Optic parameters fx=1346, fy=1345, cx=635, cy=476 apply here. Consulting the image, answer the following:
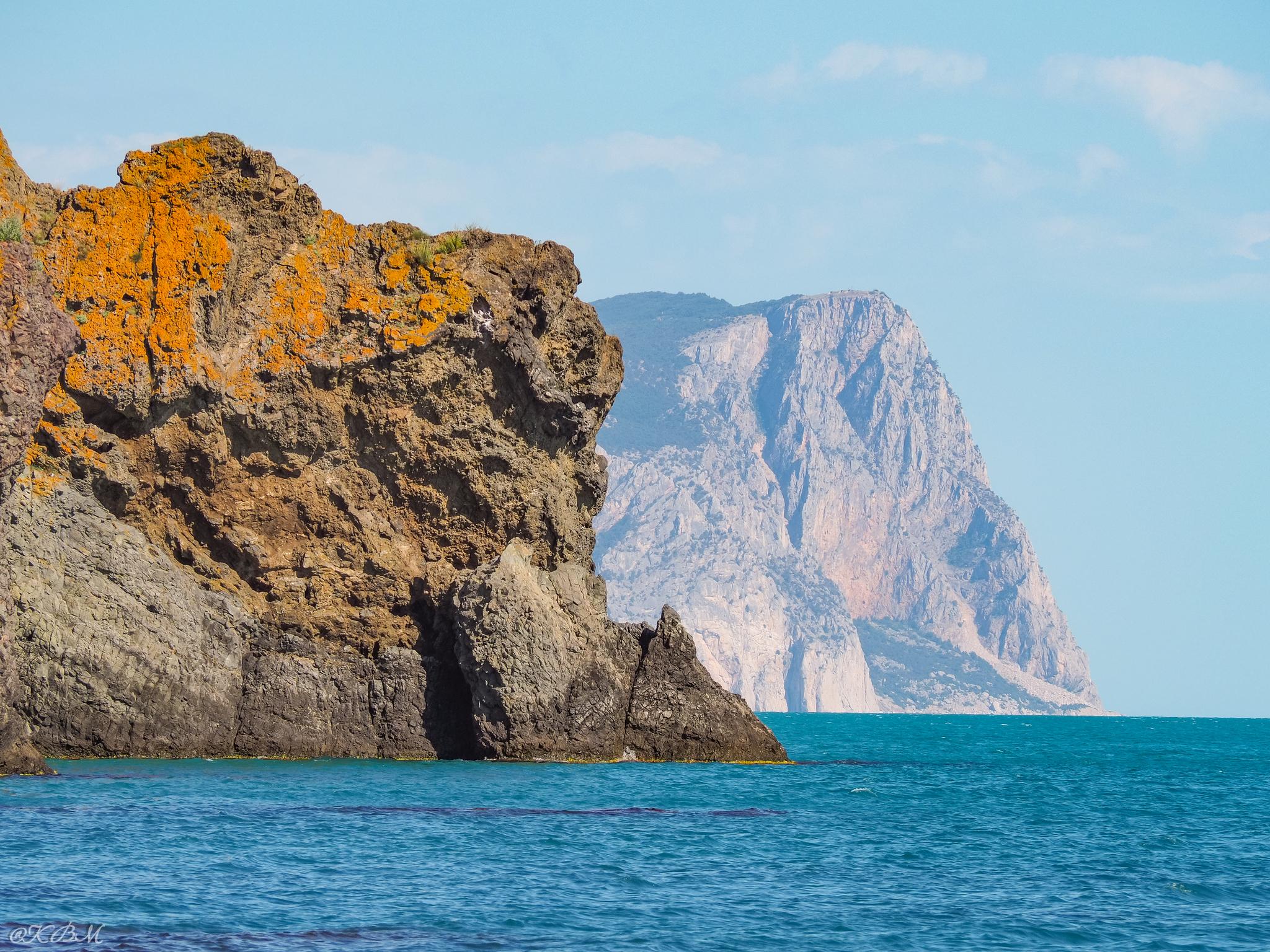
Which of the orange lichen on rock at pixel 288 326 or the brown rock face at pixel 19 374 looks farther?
the orange lichen on rock at pixel 288 326

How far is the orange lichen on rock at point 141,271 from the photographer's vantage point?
36.3 m

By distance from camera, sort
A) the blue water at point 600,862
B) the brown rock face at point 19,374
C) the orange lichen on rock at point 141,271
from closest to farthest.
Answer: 1. the blue water at point 600,862
2. the brown rock face at point 19,374
3. the orange lichen on rock at point 141,271

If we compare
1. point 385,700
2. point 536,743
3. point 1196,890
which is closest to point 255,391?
point 385,700

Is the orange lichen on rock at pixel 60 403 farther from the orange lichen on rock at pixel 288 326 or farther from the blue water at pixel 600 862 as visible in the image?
the blue water at pixel 600 862

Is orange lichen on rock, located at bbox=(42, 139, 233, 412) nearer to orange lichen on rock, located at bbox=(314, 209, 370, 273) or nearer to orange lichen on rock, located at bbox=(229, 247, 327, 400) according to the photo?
orange lichen on rock, located at bbox=(229, 247, 327, 400)

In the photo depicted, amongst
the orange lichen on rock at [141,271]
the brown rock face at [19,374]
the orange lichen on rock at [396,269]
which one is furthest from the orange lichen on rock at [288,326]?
the brown rock face at [19,374]

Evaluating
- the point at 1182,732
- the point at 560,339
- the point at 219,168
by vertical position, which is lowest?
the point at 1182,732

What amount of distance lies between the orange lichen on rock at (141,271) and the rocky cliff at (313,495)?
0.07 m

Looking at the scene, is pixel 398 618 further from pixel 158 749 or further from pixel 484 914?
pixel 484 914

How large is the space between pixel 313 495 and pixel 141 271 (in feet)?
25.7

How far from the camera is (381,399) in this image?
130 ft

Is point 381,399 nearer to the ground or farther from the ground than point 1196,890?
farther from the ground

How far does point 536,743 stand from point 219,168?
62.5ft

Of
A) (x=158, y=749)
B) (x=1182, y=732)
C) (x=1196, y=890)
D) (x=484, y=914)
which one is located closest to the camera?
(x=484, y=914)
